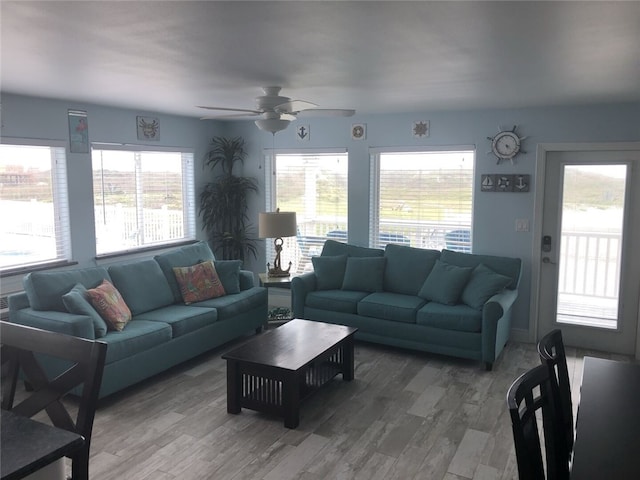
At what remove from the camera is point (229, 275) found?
5.49m

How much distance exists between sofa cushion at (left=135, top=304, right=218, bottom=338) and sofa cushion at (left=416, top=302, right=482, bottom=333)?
Answer: 1.96m

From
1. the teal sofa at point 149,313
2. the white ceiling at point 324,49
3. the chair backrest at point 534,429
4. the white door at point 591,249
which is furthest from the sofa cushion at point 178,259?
the chair backrest at point 534,429

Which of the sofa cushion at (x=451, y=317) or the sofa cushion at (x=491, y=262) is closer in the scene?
the sofa cushion at (x=451, y=317)

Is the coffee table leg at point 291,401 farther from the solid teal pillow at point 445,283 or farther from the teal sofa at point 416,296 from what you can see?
the solid teal pillow at point 445,283

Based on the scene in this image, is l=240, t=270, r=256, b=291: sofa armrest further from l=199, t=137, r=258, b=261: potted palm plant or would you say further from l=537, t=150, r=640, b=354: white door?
l=537, t=150, r=640, b=354: white door

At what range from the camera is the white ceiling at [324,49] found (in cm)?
213

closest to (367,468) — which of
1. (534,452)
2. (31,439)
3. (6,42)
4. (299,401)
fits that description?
(299,401)

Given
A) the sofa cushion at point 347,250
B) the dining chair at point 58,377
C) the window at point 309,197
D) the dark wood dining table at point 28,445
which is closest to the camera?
the dark wood dining table at point 28,445

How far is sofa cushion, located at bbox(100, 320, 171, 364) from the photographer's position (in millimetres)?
3936

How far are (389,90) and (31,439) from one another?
350 centimetres

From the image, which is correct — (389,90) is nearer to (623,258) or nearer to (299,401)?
(299,401)

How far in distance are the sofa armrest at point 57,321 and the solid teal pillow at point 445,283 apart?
306cm

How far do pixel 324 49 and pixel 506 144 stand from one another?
125 inches

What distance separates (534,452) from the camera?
1.68 metres
